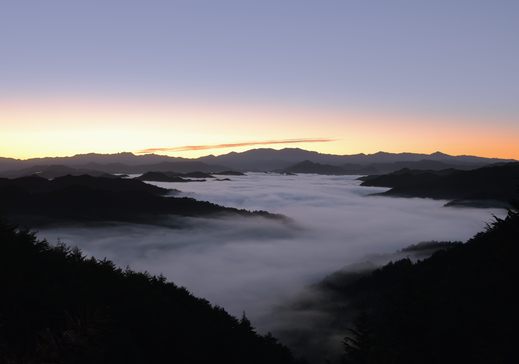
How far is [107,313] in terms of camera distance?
9375 mm

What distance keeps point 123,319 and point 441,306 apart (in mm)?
36905

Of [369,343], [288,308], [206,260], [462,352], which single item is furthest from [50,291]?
[206,260]

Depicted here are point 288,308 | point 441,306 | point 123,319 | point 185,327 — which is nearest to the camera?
point 123,319

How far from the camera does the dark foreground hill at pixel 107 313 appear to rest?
569 inches

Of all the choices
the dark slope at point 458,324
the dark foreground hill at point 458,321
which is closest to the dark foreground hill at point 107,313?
the dark foreground hill at point 458,321

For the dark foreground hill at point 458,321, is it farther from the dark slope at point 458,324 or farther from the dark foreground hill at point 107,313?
the dark foreground hill at point 107,313

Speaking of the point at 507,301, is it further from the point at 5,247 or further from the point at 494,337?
the point at 5,247

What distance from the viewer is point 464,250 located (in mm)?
84000

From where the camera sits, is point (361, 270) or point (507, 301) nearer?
point (507, 301)

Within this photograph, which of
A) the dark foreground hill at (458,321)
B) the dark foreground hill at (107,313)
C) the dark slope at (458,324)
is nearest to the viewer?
the dark foreground hill at (107,313)

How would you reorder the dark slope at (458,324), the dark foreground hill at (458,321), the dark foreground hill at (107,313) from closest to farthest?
the dark foreground hill at (107,313)
the dark slope at (458,324)
the dark foreground hill at (458,321)

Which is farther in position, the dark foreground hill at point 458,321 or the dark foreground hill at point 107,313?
the dark foreground hill at point 458,321

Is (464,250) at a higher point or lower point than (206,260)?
higher

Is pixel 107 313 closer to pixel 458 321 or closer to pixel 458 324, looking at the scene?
pixel 458 324
